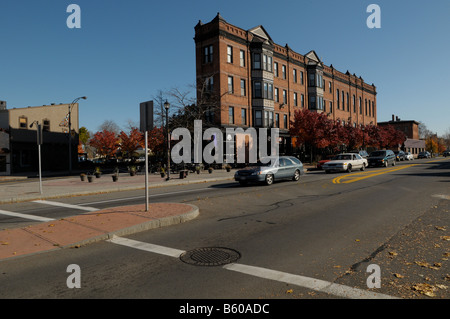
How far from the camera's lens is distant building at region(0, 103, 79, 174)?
32.5 m

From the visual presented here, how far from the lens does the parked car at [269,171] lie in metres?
16.1

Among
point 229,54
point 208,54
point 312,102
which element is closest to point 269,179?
point 229,54

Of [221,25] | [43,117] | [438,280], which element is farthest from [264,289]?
[43,117]

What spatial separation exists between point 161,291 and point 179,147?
90.9 ft

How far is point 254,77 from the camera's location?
3825cm

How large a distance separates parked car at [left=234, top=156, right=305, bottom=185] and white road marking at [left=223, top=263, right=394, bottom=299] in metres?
11.5

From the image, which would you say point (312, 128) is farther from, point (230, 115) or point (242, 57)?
point (242, 57)

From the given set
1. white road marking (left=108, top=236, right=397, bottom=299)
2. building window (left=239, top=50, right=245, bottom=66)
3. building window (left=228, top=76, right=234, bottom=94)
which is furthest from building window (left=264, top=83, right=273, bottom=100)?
white road marking (left=108, top=236, right=397, bottom=299)

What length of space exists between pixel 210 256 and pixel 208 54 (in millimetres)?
33532

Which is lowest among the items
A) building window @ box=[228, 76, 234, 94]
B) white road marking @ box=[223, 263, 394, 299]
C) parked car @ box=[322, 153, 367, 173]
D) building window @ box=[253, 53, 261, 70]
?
white road marking @ box=[223, 263, 394, 299]

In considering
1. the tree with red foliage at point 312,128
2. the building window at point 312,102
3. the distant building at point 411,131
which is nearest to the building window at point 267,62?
the tree with red foliage at point 312,128

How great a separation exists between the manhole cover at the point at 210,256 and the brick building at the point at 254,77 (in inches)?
1073

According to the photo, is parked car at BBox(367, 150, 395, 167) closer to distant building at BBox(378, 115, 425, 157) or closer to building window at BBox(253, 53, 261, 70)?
building window at BBox(253, 53, 261, 70)

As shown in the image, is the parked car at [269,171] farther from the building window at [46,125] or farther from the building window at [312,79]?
the building window at [312,79]
